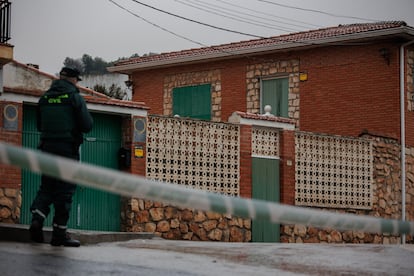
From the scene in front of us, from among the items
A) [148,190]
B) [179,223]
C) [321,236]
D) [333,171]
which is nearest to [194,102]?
[333,171]

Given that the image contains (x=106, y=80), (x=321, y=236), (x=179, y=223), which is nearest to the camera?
(x=179, y=223)

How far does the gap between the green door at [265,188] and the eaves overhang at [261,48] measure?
5.63 meters

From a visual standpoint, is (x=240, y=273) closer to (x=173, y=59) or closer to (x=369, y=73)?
(x=369, y=73)

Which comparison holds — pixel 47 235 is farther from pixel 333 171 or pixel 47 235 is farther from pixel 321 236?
pixel 333 171

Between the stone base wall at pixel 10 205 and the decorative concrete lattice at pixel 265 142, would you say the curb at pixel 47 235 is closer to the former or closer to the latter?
the stone base wall at pixel 10 205

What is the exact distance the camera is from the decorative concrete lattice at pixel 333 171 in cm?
1755

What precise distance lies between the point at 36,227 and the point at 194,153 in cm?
688

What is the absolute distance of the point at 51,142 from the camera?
8602 mm

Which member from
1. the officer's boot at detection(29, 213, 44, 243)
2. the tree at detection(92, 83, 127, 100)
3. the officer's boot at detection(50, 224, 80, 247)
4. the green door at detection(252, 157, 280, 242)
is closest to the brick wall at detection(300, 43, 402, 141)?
the green door at detection(252, 157, 280, 242)

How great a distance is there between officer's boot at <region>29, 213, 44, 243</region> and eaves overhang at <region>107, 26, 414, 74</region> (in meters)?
13.5

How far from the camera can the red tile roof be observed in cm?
2145

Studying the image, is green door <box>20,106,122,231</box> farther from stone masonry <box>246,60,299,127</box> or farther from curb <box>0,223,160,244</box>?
stone masonry <box>246,60,299,127</box>

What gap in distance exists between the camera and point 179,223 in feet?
48.6

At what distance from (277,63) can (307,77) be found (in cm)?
103
